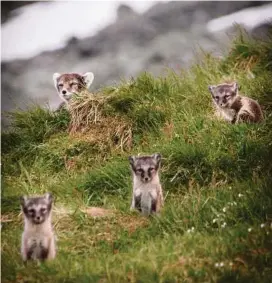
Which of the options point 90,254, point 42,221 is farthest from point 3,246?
point 90,254

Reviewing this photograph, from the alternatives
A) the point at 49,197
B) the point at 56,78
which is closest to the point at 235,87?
the point at 56,78

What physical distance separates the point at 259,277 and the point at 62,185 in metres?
0.90

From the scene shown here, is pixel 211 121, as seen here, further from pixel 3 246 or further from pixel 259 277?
pixel 3 246

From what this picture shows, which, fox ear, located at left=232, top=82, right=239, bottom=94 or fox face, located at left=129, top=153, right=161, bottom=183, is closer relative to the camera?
fox face, located at left=129, top=153, right=161, bottom=183

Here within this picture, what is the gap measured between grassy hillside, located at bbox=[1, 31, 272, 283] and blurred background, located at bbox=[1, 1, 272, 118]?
0.26 ft

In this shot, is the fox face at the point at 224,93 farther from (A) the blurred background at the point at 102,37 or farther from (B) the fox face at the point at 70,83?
(B) the fox face at the point at 70,83

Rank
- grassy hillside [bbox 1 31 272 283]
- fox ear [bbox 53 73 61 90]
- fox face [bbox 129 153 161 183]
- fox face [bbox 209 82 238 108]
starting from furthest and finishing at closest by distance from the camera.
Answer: fox face [bbox 209 82 238 108]
fox ear [bbox 53 73 61 90]
fox face [bbox 129 153 161 183]
grassy hillside [bbox 1 31 272 283]

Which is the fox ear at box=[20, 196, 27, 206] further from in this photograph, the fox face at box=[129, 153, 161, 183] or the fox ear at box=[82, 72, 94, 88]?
the fox ear at box=[82, 72, 94, 88]

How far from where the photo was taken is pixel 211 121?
9.99 ft

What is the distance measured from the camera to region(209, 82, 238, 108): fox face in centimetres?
306

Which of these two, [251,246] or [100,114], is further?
[100,114]

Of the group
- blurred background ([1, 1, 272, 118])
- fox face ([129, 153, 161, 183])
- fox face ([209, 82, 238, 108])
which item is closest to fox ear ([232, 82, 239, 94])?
fox face ([209, 82, 238, 108])

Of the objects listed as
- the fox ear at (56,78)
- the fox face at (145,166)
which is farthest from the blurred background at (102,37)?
the fox face at (145,166)

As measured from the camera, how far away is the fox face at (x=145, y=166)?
2.78m
